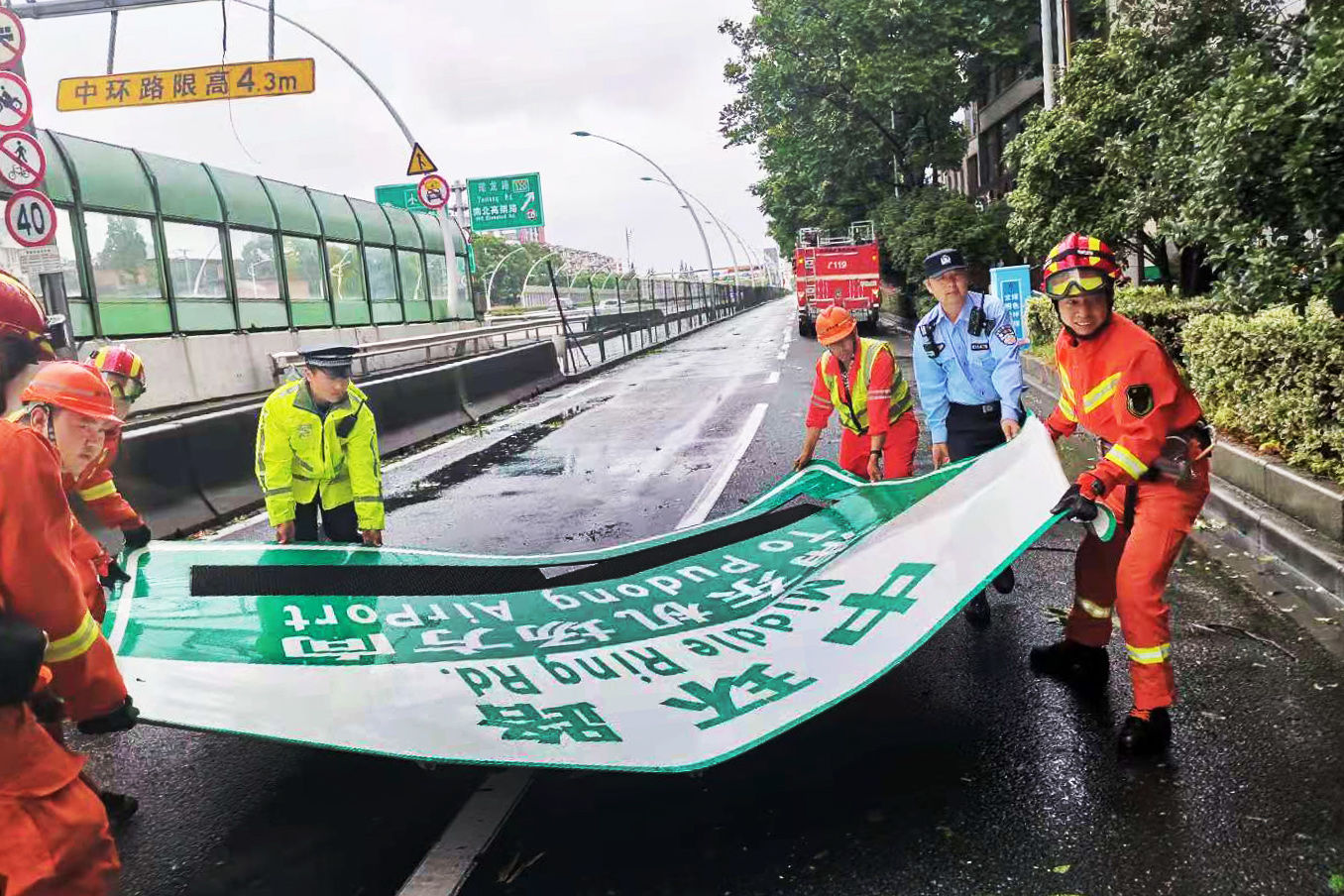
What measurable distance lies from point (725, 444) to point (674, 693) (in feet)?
28.2

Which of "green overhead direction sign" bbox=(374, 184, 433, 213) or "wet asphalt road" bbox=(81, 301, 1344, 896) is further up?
"green overhead direction sign" bbox=(374, 184, 433, 213)

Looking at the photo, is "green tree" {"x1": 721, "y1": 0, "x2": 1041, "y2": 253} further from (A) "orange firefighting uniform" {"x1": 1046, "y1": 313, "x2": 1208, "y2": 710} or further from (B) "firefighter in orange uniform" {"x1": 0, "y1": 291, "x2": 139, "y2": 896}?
(B) "firefighter in orange uniform" {"x1": 0, "y1": 291, "x2": 139, "y2": 896}

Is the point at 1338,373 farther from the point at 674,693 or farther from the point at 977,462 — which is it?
the point at 674,693

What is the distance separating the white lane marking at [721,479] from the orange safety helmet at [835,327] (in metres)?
1.56

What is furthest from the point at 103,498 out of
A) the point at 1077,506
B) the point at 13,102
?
the point at 13,102

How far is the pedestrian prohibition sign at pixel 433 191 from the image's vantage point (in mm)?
24766

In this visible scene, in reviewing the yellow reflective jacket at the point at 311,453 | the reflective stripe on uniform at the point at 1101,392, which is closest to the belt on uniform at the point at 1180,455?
the reflective stripe on uniform at the point at 1101,392

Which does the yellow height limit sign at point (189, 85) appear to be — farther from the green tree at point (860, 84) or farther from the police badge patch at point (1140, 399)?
the police badge patch at point (1140, 399)

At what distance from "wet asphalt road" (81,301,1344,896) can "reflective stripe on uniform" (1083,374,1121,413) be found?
4.06 ft

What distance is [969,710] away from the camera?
4.03 meters

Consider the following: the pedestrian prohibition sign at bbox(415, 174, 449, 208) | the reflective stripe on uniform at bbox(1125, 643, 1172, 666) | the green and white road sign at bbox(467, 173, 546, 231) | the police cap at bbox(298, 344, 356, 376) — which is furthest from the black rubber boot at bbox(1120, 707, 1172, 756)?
the green and white road sign at bbox(467, 173, 546, 231)

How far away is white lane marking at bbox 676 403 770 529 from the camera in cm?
804

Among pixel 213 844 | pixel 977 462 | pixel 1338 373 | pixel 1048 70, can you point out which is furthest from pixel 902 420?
pixel 1048 70

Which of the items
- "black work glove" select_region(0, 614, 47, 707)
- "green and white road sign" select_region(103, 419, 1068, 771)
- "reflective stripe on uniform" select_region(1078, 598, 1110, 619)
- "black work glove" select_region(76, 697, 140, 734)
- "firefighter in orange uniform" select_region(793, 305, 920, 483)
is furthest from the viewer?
"firefighter in orange uniform" select_region(793, 305, 920, 483)
